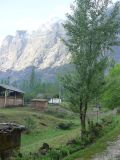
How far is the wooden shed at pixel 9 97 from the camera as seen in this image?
88675 millimetres

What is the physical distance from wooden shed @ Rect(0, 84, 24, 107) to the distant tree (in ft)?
177

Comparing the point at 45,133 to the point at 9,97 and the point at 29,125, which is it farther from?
the point at 9,97

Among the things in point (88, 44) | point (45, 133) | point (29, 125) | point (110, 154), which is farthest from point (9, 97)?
point (110, 154)

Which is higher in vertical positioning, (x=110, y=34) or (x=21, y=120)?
(x=110, y=34)

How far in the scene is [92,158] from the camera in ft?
79.6

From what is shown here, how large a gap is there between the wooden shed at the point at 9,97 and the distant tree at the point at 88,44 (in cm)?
5390

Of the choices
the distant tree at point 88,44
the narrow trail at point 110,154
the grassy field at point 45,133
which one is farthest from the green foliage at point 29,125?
the narrow trail at point 110,154

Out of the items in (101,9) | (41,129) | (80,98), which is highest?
(101,9)

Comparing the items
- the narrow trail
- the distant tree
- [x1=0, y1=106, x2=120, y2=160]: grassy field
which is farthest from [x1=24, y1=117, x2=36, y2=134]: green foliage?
the narrow trail

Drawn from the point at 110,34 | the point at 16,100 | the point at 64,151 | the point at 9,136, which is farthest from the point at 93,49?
the point at 16,100

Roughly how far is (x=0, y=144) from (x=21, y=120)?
1791 inches

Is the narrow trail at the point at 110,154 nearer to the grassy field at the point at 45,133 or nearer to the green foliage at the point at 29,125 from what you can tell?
the grassy field at the point at 45,133

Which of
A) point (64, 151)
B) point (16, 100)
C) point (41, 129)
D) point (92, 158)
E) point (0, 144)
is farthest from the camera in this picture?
point (16, 100)

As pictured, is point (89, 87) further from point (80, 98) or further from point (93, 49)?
point (93, 49)
